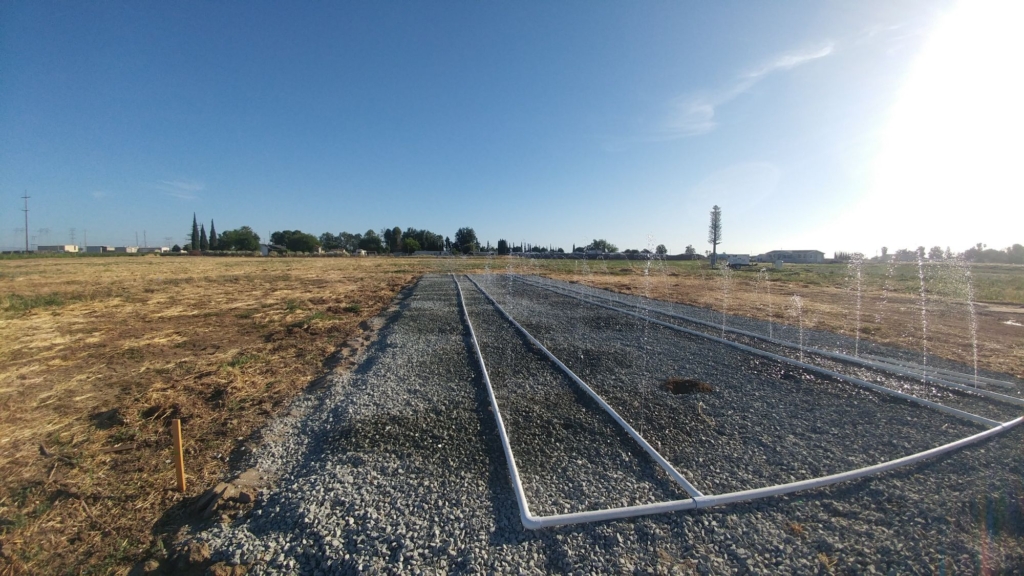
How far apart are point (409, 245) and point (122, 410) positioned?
5314 inches

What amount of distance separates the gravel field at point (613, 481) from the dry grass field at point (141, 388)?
2.77 ft

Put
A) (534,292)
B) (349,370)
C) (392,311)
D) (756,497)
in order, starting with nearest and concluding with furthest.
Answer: (756,497) → (349,370) → (392,311) → (534,292)

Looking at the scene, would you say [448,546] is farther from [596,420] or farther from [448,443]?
[596,420]

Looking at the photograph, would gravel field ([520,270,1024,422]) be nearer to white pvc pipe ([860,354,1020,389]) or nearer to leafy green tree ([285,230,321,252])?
white pvc pipe ([860,354,1020,389])

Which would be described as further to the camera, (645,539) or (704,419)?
(704,419)

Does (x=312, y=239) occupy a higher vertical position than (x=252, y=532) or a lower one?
higher

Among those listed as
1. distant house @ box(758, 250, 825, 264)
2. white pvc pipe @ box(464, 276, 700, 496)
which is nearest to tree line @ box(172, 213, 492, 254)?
distant house @ box(758, 250, 825, 264)

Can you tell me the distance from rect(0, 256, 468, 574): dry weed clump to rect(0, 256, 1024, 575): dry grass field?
0.06ft

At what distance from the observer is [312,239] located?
5384 inches

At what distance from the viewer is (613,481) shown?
409 cm

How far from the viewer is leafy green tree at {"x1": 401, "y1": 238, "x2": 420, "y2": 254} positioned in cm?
13700

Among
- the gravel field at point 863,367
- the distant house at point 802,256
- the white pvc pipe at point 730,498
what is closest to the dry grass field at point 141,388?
the gravel field at point 863,367

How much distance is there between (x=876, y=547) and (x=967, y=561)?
0.55 m

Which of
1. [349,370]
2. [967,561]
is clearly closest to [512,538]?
[967,561]
